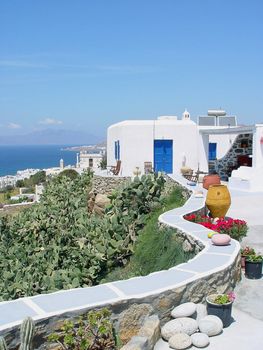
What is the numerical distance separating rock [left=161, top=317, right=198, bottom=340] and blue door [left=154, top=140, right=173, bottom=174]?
15.9m

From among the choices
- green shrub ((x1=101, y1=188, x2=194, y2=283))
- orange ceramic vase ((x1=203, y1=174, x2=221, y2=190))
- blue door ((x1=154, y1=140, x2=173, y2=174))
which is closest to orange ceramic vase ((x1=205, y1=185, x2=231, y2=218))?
green shrub ((x1=101, y1=188, x2=194, y2=283))

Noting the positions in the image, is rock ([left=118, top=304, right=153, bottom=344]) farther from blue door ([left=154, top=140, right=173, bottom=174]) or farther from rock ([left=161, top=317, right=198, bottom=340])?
blue door ([left=154, top=140, right=173, bottom=174])

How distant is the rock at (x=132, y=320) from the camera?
163 inches

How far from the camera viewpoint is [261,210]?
1164 cm

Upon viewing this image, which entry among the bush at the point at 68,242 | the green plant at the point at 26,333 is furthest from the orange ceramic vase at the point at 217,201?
the green plant at the point at 26,333

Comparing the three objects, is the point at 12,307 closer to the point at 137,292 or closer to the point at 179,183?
the point at 137,292

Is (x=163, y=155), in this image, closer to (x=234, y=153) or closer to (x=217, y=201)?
(x=234, y=153)

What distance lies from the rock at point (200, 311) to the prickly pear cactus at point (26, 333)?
1969 millimetres

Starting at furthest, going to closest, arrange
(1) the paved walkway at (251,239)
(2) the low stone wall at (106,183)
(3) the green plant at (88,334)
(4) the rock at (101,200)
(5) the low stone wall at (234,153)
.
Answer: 1. (5) the low stone wall at (234,153)
2. (2) the low stone wall at (106,183)
3. (4) the rock at (101,200)
4. (1) the paved walkway at (251,239)
5. (3) the green plant at (88,334)

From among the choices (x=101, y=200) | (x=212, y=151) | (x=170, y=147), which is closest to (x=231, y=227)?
(x=101, y=200)

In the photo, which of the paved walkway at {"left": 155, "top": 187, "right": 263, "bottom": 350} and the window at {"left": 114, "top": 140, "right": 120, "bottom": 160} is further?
the window at {"left": 114, "top": 140, "right": 120, "bottom": 160}

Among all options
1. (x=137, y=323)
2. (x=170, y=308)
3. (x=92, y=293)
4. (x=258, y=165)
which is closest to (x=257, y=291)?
(x=170, y=308)

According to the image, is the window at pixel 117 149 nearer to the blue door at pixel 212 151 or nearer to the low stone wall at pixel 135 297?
the blue door at pixel 212 151

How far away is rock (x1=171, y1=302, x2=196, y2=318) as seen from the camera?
4.51 m
